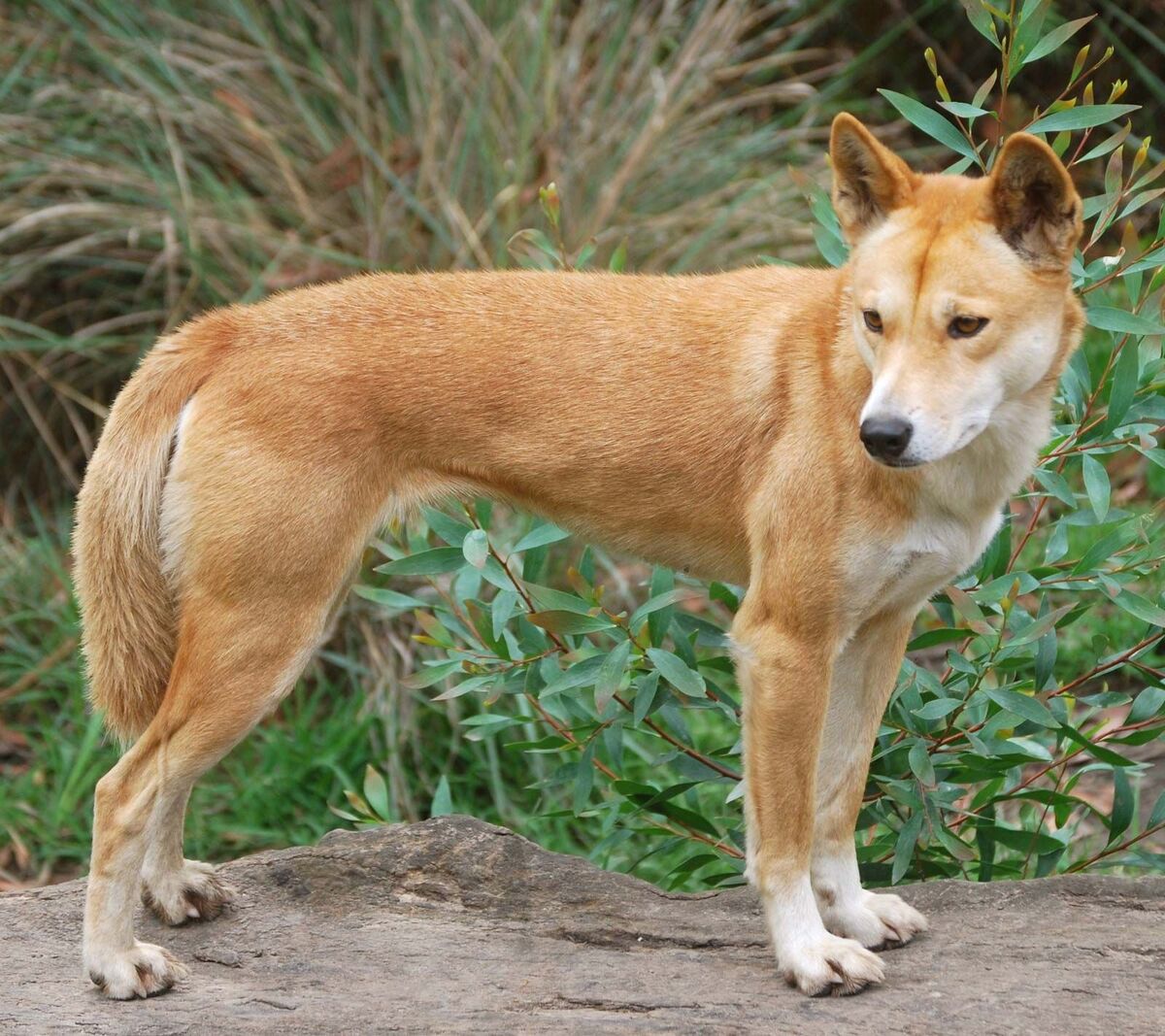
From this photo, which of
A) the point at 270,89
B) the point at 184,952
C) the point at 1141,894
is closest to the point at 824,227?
the point at 1141,894

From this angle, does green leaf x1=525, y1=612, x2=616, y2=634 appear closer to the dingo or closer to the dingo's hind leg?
the dingo

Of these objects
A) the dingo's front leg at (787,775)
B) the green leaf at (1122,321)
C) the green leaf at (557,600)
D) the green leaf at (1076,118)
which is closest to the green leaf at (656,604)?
the green leaf at (557,600)

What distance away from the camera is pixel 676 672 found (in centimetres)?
395

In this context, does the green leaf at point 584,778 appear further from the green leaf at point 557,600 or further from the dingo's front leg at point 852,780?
the dingo's front leg at point 852,780

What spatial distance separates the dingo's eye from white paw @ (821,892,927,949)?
58.3 inches

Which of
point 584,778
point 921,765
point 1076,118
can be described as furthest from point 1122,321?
point 584,778

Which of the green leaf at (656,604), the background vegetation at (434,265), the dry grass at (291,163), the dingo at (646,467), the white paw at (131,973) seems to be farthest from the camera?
the dry grass at (291,163)

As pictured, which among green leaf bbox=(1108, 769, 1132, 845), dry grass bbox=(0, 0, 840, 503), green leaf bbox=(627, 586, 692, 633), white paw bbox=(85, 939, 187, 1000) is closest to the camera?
white paw bbox=(85, 939, 187, 1000)

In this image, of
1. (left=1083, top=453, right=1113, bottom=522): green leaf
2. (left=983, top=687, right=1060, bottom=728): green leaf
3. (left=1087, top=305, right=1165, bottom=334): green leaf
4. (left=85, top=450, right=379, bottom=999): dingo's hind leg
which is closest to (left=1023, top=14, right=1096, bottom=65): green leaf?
(left=1087, top=305, right=1165, bottom=334): green leaf

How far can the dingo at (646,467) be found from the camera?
132 inches

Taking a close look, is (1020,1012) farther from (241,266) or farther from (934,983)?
(241,266)

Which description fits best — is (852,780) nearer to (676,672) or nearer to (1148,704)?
(676,672)

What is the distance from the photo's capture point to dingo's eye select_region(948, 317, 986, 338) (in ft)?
10.5

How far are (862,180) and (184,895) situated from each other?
8.29ft
